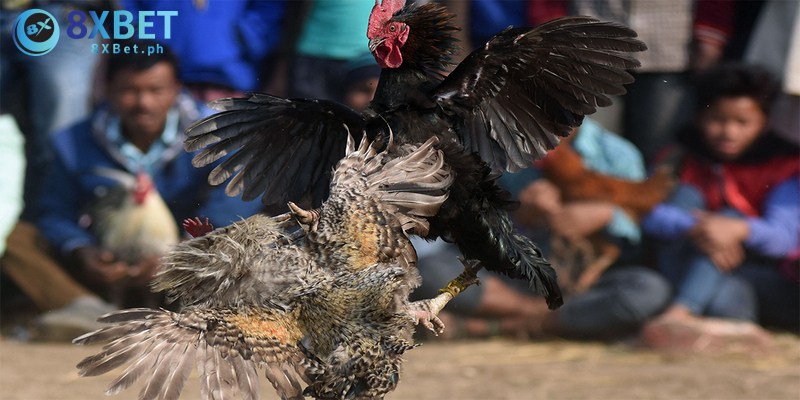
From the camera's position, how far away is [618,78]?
13.6 feet

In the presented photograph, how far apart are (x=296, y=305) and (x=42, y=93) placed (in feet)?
15.7

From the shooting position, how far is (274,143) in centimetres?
429

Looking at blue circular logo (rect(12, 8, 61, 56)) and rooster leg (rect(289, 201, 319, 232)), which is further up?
rooster leg (rect(289, 201, 319, 232))

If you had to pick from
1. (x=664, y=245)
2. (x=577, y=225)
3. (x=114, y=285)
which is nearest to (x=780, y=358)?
(x=664, y=245)

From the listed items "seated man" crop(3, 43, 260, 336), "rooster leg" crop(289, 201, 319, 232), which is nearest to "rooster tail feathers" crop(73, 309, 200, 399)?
"rooster leg" crop(289, 201, 319, 232)

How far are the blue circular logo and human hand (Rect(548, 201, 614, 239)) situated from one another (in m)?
3.36

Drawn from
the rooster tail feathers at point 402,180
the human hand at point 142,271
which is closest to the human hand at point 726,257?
the human hand at point 142,271

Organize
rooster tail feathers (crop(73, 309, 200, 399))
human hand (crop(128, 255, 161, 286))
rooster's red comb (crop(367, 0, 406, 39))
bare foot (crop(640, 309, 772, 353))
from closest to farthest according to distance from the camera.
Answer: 1. rooster tail feathers (crop(73, 309, 200, 399))
2. rooster's red comb (crop(367, 0, 406, 39))
3. bare foot (crop(640, 309, 772, 353))
4. human hand (crop(128, 255, 161, 286))

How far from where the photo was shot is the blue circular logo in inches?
274

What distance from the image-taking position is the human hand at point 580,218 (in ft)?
24.0

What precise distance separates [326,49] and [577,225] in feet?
6.54

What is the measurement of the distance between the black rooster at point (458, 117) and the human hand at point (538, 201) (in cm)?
308

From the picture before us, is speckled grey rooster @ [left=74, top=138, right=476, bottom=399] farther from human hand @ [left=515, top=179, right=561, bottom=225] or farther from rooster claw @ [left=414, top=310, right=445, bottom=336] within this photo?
human hand @ [left=515, top=179, right=561, bottom=225]

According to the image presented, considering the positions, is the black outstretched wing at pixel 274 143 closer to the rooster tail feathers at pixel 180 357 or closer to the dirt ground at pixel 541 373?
the rooster tail feathers at pixel 180 357
